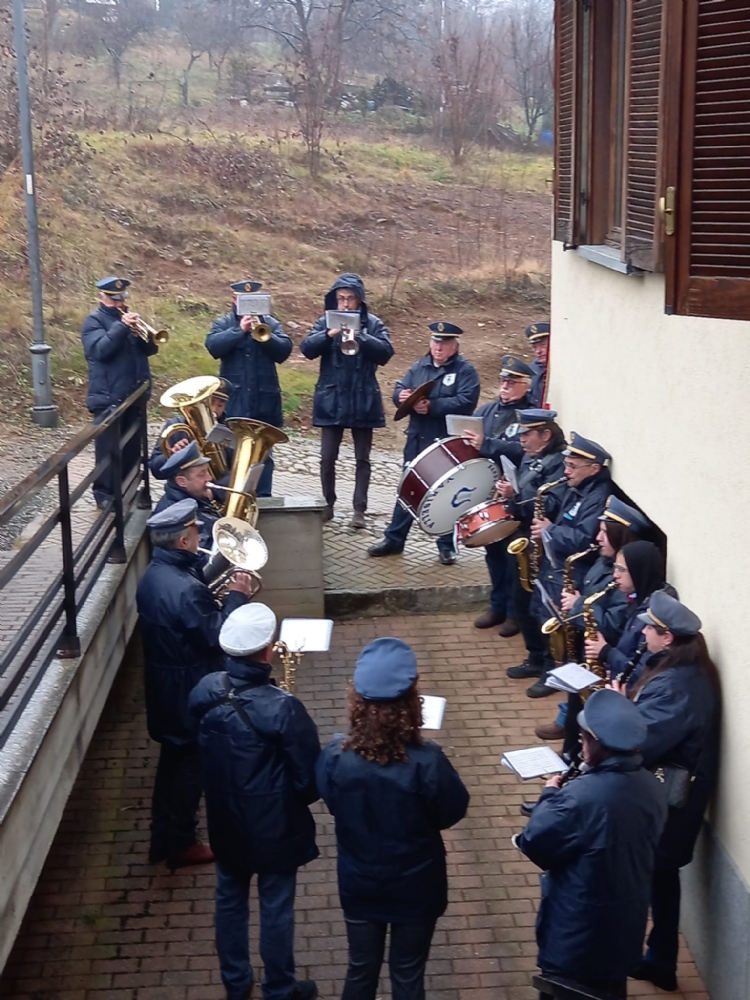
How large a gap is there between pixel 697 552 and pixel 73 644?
3.02m

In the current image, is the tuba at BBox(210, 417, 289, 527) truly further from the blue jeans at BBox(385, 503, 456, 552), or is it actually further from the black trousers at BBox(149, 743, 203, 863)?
the black trousers at BBox(149, 743, 203, 863)

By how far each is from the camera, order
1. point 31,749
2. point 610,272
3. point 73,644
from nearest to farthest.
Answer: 1. point 31,749
2. point 73,644
3. point 610,272

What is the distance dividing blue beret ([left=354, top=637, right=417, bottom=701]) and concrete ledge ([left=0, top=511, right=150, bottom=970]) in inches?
53.6

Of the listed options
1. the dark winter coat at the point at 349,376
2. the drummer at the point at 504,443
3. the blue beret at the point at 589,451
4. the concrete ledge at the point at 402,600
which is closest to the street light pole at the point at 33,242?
the dark winter coat at the point at 349,376

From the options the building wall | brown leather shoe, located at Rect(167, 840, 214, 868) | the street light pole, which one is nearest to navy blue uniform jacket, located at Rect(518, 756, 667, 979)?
the building wall

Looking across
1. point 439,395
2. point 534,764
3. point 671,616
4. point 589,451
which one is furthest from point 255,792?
point 439,395

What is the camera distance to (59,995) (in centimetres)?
497

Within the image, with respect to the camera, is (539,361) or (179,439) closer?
(179,439)

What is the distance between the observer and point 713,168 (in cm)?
364

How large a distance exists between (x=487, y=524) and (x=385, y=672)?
144 inches

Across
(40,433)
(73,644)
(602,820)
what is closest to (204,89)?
(40,433)

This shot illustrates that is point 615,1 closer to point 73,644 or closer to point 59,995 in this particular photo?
point 73,644

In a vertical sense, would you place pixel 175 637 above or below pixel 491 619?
above

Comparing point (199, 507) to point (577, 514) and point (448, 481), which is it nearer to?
point (448, 481)
